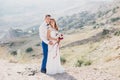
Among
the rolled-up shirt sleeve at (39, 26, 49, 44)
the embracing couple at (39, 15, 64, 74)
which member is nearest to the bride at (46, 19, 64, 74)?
the embracing couple at (39, 15, 64, 74)

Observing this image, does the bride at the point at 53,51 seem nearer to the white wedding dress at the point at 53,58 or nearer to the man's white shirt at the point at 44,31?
the white wedding dress at the point at 53,58

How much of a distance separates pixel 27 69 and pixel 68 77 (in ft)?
7.67

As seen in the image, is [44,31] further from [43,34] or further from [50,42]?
[50,42]

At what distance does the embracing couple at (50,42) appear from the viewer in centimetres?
1410

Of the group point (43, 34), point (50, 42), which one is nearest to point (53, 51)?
point (50, 42)

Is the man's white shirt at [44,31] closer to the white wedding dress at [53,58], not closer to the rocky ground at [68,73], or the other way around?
the white wedding dress at [53,58]

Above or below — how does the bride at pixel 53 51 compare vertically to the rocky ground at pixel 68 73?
above

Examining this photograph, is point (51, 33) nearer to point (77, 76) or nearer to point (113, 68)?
point (77, 76)

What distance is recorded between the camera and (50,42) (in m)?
14.1

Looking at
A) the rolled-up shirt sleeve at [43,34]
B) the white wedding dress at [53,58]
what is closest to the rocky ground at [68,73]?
the white wedding dress at [53,58]

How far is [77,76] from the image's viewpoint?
14.1 meters

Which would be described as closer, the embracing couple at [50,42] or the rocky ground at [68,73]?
the rocky ground at [68,73]

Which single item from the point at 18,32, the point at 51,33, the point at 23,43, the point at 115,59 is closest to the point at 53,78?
the point at 51,33

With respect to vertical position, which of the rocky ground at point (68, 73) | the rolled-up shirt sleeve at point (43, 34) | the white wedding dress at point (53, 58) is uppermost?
the rolled-up shirt sleeve at point (43, 34)
